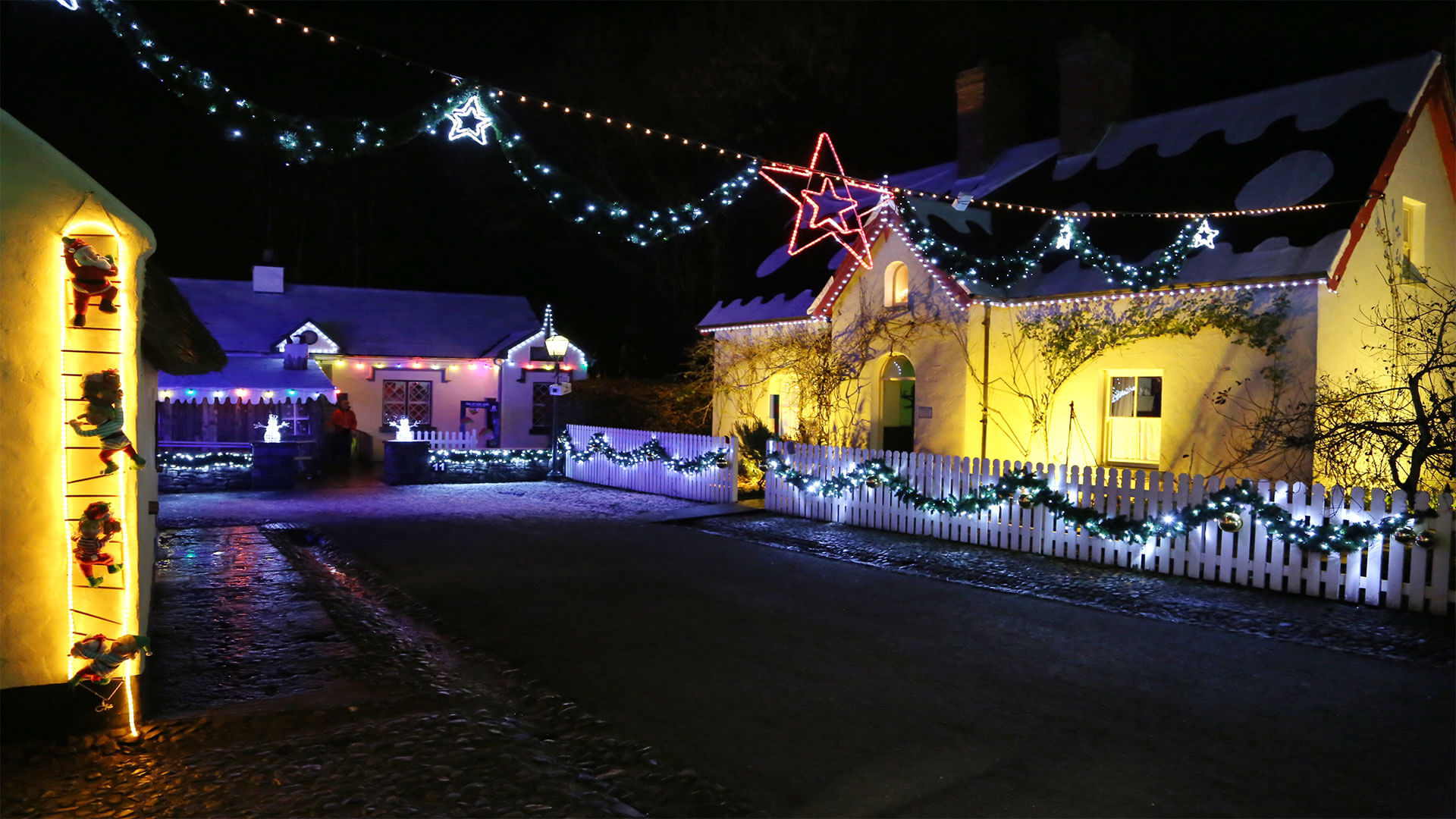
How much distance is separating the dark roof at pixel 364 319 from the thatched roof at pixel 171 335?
16.3 meters

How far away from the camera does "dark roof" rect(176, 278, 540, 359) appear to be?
25.5 meters

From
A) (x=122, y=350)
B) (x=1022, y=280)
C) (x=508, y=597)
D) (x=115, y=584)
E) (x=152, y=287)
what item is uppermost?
(x=1022, y=280)

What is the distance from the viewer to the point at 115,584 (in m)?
5.21

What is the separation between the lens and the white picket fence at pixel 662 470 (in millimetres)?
16125

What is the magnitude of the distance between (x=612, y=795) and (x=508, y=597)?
15.0 feet

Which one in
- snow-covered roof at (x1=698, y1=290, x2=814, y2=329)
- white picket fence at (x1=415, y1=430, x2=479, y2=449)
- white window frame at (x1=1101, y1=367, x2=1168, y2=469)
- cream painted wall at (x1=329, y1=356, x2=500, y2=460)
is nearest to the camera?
white window frame at (x1=1101, y1=367, x2=1168, y2=469)

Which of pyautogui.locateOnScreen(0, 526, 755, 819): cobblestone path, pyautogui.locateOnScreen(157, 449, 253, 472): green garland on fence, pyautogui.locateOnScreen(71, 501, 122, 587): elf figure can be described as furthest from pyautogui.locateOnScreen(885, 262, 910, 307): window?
pyautogui.locateOnScreen(71, 501, 122, 587): elf figure

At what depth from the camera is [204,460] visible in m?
17.7

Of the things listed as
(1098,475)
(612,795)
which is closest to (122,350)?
(612,795)

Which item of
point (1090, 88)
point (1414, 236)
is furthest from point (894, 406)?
point (1414, 236)

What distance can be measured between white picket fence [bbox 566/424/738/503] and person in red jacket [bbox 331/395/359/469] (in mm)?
5875

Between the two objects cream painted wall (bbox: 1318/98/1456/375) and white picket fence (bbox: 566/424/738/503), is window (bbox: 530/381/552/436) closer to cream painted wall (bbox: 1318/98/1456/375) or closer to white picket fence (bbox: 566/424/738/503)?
white picket fence (bbox: 566/424/738/503)

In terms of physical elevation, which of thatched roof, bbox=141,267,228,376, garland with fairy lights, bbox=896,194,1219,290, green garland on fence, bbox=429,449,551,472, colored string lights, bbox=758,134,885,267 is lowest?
green garland on fence, bbox=429,449,551,472

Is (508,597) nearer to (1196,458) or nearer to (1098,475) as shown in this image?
(1098,475)
